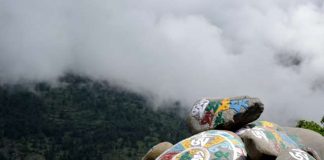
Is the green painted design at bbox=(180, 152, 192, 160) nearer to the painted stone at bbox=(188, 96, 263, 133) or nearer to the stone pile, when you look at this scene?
the stone pile

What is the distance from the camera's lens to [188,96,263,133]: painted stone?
19281 millimetres

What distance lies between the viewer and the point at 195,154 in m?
17.7

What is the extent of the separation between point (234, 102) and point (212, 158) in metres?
2.99

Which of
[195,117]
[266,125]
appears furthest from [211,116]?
Result: [266,125]

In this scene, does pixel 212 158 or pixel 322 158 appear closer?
pixel 212 158

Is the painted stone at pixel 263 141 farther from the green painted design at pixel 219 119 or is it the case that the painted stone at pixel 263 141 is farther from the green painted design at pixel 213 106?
the green painted design at pixel 213 106

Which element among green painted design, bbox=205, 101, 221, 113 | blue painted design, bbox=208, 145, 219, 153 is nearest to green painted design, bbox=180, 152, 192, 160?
blue painted design, bbox=208, 145, 219, 153

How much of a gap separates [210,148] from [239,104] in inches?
97.4

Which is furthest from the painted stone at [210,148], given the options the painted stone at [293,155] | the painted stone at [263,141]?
the painted stone at [293,155]

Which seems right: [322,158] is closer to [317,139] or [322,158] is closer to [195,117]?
[317,139]

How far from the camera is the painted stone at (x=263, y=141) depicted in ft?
54.6

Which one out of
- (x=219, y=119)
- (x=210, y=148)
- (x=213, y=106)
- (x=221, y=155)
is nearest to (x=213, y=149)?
(x=210, y=148)

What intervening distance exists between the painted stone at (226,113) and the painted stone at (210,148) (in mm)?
706

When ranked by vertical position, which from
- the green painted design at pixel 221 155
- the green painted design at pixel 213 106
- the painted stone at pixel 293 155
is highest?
the green painted design at pixel 213 106
